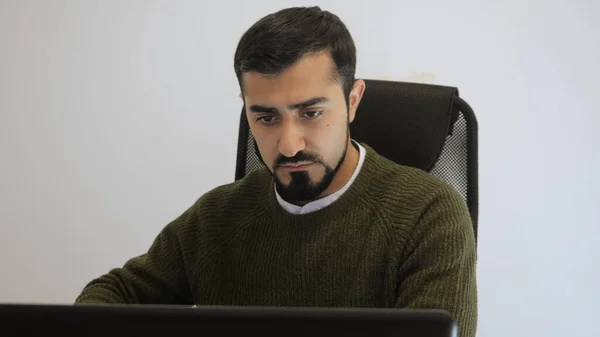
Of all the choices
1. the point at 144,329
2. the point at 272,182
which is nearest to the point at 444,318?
the point at 144,329

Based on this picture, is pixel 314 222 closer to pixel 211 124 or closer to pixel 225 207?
pixel 225 207

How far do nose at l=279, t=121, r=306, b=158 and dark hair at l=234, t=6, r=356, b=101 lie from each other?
96 millimetres

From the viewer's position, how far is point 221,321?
407 mm

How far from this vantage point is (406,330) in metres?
0.40

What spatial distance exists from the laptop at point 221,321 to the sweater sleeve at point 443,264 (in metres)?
0.46

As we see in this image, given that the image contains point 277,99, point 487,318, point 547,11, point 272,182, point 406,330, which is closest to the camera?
point 406,330

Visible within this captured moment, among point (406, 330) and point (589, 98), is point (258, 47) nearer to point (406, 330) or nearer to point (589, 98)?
point (406, 330)

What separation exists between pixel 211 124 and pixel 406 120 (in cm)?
84

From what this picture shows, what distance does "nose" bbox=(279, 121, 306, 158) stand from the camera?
38.2 inches

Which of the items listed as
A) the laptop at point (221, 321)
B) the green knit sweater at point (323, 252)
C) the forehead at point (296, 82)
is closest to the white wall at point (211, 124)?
the green knit sweater at point (323, 252)

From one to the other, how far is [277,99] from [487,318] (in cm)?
122

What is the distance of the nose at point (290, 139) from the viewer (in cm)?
97

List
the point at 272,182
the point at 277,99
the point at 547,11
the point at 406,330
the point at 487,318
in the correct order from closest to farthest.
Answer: the point at 406,330 < the point at 277,99 < the point at 272,182 < the point at 547,11 < the point at 487,318

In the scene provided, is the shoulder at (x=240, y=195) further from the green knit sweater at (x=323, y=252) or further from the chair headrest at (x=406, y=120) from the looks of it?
the chair headrest at (x=406, y=120)
